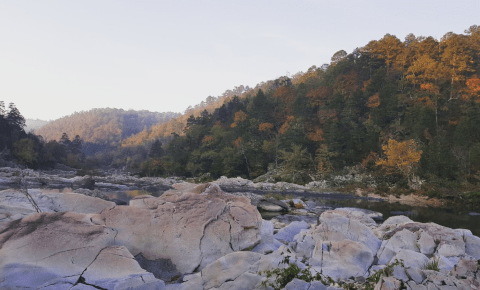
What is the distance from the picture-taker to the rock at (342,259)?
4.82 m

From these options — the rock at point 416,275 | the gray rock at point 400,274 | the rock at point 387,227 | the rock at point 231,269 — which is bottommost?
the rock at point 387,227

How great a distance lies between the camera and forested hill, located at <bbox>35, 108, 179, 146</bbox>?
12675cm

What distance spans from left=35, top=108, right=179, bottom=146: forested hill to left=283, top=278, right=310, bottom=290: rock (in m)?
126

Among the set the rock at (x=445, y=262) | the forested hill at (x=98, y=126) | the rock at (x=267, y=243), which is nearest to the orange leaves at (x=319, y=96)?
the rock at (x=267, y=243)

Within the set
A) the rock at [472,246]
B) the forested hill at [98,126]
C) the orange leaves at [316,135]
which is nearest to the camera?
the rock at [472,246]

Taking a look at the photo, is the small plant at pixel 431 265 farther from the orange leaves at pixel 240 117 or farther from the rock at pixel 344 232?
the orange leaves at pixel 240 117

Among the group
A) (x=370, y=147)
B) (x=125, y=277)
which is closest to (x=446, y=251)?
(x=125, y=277)

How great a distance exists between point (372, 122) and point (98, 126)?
451 feet

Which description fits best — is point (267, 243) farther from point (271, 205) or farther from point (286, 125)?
point (286, 125)

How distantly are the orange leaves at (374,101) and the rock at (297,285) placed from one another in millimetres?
40090

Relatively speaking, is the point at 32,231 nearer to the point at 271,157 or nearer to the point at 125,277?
the point at 125,277

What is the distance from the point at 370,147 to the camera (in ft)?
117

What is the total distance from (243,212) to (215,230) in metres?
0.91

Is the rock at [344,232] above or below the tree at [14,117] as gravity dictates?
below
